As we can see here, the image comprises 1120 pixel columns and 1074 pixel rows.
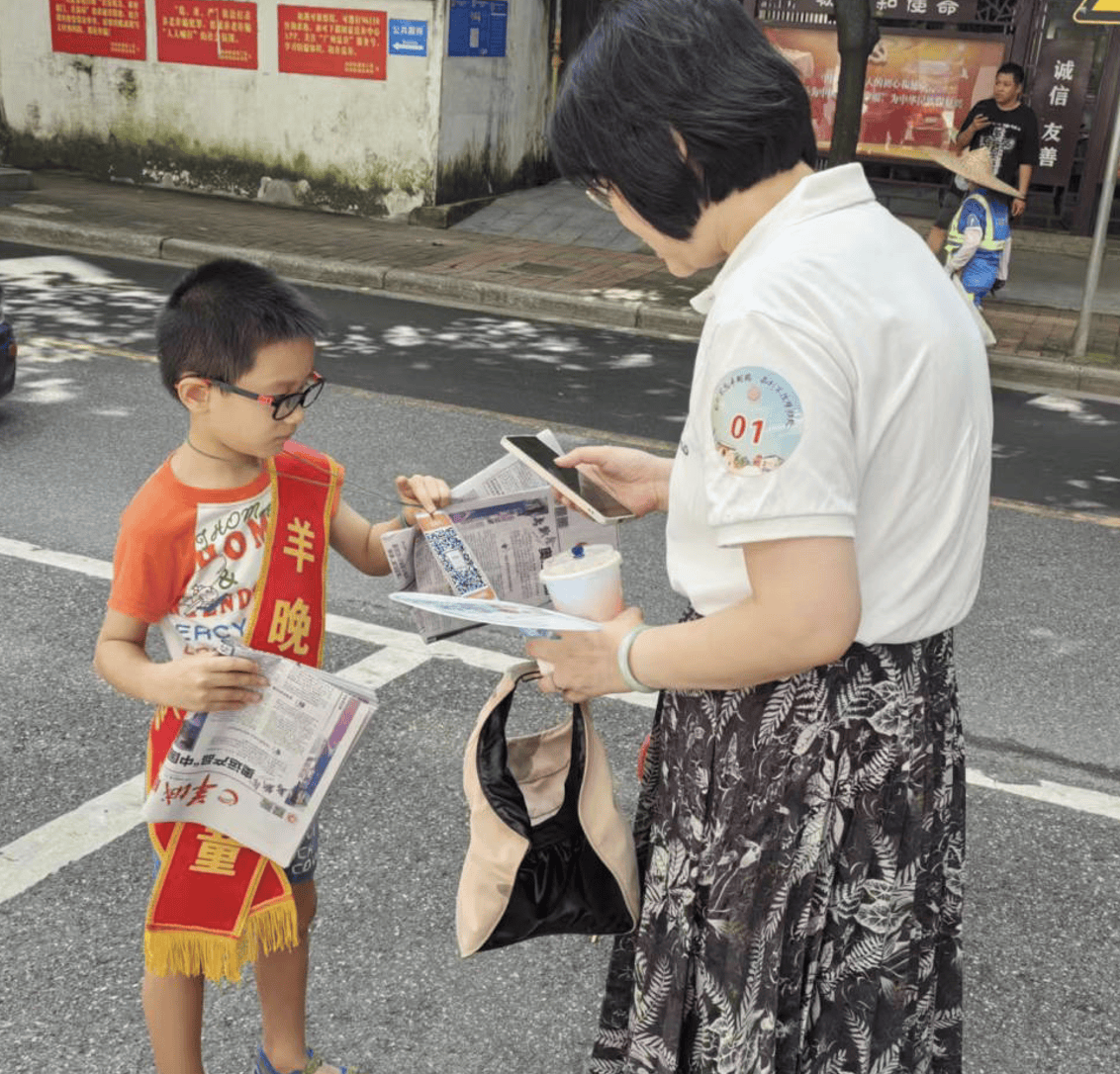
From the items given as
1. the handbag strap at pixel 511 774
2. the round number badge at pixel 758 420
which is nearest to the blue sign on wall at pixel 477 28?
the handbag strap at pixel 511 774

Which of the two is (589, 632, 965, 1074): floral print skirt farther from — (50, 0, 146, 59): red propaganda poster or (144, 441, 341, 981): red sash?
(50, 0, 146, 59): red propaganda poster

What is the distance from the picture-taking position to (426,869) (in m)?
3.36

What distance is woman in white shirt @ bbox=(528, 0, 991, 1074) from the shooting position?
148 cm

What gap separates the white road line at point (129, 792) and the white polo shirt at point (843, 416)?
223cm

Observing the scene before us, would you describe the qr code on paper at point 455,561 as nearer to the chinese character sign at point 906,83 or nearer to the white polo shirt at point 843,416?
the white polo shirt at point 843,416

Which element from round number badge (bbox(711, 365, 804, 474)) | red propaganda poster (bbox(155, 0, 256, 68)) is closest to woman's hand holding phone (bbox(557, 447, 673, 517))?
round number badge (bbox(711, 365, 804, 474))

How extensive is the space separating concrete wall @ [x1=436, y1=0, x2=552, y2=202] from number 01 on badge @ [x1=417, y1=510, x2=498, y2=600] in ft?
40.1

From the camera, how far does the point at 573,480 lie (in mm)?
2178

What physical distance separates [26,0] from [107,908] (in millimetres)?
14812

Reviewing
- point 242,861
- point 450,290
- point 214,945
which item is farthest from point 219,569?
point 450,290

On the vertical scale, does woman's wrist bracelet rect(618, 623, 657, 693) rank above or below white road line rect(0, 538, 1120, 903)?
above

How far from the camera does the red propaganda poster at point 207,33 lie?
14.3 meters

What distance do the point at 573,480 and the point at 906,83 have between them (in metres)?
13.5

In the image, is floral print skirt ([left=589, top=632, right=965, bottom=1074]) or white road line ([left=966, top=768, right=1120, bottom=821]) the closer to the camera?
floral print skirt ([left=589, top=632, right=965, bottom=1074])
